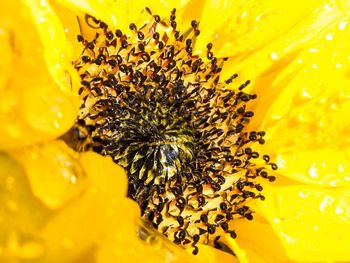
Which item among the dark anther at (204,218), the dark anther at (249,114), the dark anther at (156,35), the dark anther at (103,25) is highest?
the dark anther at (249,114)

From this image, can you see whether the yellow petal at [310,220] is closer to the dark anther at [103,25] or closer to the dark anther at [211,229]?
the dark anther at [211,229]

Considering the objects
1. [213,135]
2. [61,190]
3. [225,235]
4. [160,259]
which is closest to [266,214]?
[225,235]

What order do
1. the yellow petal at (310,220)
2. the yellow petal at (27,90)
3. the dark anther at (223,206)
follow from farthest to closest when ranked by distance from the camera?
the dark anther at (223,206)
the yellow petal at (310,220)
the yellow petal at (27,90)

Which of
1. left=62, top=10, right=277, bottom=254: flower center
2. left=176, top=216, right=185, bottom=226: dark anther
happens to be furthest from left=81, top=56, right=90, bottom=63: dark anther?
Answer: left=176, top=216, right=185, bottom=226: dark anther

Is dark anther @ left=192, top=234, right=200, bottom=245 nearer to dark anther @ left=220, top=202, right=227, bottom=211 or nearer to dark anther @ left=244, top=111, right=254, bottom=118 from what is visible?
dark anther @ left=220, top=202, right=227, bottom=211

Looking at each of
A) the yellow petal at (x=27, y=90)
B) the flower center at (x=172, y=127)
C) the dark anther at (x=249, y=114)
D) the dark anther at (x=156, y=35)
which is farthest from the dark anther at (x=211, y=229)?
the yellow petal at (x=27, y=90)
